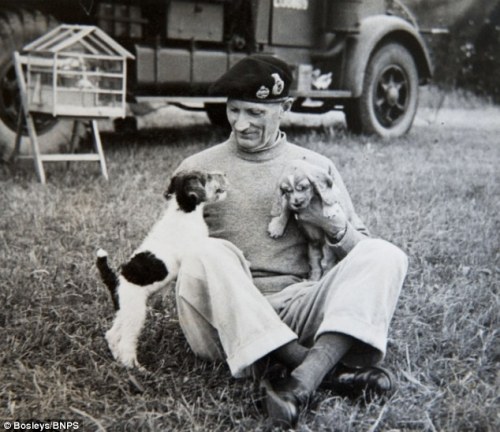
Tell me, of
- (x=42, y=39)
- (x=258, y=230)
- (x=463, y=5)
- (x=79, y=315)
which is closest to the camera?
(x=258, y=230)

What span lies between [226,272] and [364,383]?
2.14 ft

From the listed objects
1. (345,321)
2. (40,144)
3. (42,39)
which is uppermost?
(42,39)

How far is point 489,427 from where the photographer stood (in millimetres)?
2582

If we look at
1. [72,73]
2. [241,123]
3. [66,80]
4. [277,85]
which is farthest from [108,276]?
[66,80]

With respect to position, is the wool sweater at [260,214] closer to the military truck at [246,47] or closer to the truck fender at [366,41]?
the military truck at [246,47]

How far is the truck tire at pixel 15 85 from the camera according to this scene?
6.60 metres

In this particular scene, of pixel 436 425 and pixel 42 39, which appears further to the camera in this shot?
pixel 42 39

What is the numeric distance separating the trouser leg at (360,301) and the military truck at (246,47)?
4.25 metres

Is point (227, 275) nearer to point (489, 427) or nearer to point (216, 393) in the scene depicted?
point (216, 393)

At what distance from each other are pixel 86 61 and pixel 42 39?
1.46 ft

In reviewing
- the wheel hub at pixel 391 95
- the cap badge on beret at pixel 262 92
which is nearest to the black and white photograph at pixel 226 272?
the cap badge on beret at pixel 262 92

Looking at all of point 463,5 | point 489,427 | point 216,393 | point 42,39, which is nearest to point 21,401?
point 216,393

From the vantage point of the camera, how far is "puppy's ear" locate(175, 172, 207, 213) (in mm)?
3043

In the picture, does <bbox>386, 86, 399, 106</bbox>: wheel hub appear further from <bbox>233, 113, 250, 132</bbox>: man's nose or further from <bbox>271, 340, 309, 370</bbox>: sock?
<bbox>271, 340, 309, 370</bbox>: sock
